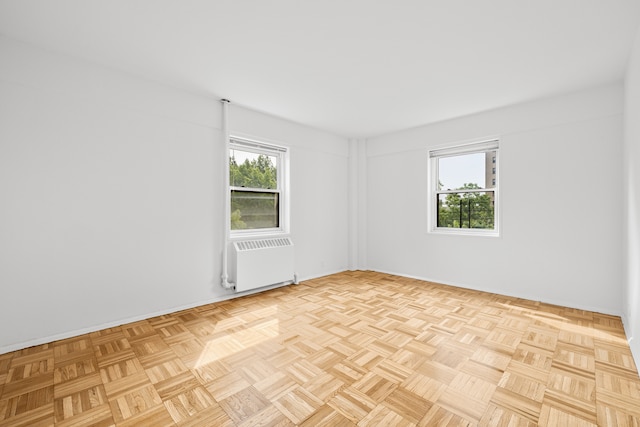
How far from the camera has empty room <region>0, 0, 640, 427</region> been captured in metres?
2.00

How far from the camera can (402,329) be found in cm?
293

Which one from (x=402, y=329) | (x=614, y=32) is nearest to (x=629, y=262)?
(x=614, y=32)

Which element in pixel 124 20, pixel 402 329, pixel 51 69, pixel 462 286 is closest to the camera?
pixel 124 20

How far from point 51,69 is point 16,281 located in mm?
1937

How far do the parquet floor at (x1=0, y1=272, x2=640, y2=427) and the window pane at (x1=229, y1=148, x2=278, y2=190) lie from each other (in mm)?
1856

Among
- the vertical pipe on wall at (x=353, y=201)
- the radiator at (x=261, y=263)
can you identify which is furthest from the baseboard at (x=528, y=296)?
the radiator at (x=261, y=263)

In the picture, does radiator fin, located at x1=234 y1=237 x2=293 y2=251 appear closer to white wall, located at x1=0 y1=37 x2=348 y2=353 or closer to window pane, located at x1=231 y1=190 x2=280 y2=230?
window pane, located at x1=231 y1=190 x2=280 y2=230

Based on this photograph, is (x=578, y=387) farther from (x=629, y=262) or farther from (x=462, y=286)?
(x=462, y=286)

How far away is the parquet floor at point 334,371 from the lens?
172cm

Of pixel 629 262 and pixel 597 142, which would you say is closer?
pixel 629 262

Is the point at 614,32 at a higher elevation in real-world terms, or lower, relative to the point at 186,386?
higher

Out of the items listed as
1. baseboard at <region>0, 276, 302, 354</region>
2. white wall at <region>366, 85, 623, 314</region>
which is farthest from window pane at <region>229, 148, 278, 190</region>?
white wall at <region>366, 85, 623, 314</region>

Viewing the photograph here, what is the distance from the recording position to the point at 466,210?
4645mm

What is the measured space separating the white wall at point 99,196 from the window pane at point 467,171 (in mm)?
3209
